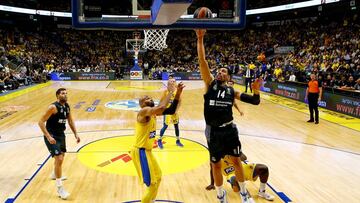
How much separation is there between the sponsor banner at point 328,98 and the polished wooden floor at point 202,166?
1.06m

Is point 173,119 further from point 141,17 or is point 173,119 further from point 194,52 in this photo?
point 194,52

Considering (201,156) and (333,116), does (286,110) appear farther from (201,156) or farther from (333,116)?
(201,156)

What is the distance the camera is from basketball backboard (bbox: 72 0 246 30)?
5441mm

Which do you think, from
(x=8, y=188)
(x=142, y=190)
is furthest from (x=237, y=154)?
(x=8, y=188)

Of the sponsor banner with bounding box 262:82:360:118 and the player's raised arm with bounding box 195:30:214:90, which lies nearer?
the player's raised arm with bounding box 195:30:214:90

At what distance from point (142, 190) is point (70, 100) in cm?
1220

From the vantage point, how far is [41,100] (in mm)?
16641

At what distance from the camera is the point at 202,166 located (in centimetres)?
691

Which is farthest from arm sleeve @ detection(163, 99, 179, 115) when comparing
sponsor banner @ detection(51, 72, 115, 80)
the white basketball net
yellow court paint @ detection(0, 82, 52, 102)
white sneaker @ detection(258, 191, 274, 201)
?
sponsor banner @ detection(51, 72, 115, 80)

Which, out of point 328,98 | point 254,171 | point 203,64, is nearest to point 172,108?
point 203,64

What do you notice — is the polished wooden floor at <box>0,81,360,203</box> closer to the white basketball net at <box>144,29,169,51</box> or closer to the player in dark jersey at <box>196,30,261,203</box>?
the player in dark jersey at <box>196,30,261,203</box>

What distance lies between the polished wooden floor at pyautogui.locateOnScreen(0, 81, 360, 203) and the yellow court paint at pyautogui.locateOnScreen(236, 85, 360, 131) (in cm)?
22

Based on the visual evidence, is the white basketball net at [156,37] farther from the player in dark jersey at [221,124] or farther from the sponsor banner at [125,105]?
the player in dark jersey at [221,124]

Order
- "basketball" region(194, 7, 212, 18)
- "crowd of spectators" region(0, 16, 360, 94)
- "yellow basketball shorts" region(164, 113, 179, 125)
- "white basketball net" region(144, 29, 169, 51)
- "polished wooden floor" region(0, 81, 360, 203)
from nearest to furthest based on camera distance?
"basketball" region(194, 7, 212, 18) → "polished wooden floor" region(0, 81, 360, 203) → "yellow basketball shorts" region(164, 113, 179, 125) → "white basketball net" region(144, 29, 169, 51) → "crowd of spectators" region(0, 16, 360, 94)
